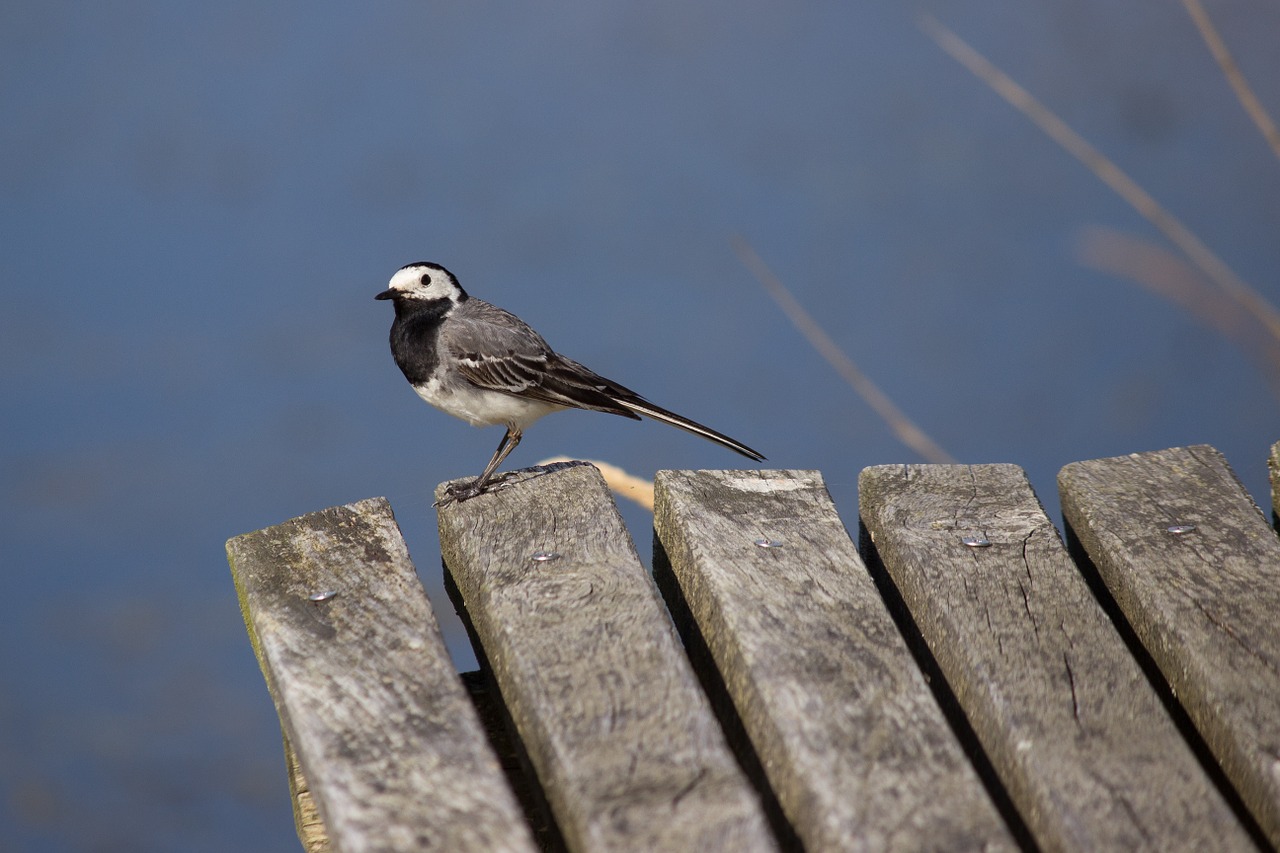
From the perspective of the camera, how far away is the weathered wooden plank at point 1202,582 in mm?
→ 2002

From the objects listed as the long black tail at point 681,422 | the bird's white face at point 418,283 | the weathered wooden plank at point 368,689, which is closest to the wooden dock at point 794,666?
the weathered wooden plank at point 368,689

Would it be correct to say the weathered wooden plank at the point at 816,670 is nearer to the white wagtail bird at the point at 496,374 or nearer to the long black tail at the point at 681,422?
the long black tail at the point at 681,422

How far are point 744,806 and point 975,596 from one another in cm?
69

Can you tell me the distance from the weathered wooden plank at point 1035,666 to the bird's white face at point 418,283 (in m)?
2.16

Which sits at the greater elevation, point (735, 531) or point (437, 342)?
point (437, 342)

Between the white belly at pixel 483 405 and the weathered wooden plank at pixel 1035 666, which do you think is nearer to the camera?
the weathered wooden plank at pixel 1035 666

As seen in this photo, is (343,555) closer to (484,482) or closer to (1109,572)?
(484,482)

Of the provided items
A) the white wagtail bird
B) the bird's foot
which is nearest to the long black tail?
the white wagtail bird

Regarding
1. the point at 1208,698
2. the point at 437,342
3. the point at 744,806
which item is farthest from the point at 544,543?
the point at 437,342

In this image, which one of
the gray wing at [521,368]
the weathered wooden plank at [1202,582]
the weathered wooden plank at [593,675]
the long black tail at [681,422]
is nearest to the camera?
the weathered wooden plank at [593,675]

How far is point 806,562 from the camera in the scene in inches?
92.9

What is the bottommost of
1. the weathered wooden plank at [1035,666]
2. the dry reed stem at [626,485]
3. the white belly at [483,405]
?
the weathered wooden plank at [1035,666]

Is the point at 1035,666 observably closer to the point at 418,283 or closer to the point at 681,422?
the point at 681,422

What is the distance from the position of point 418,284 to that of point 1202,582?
2.83 meters
